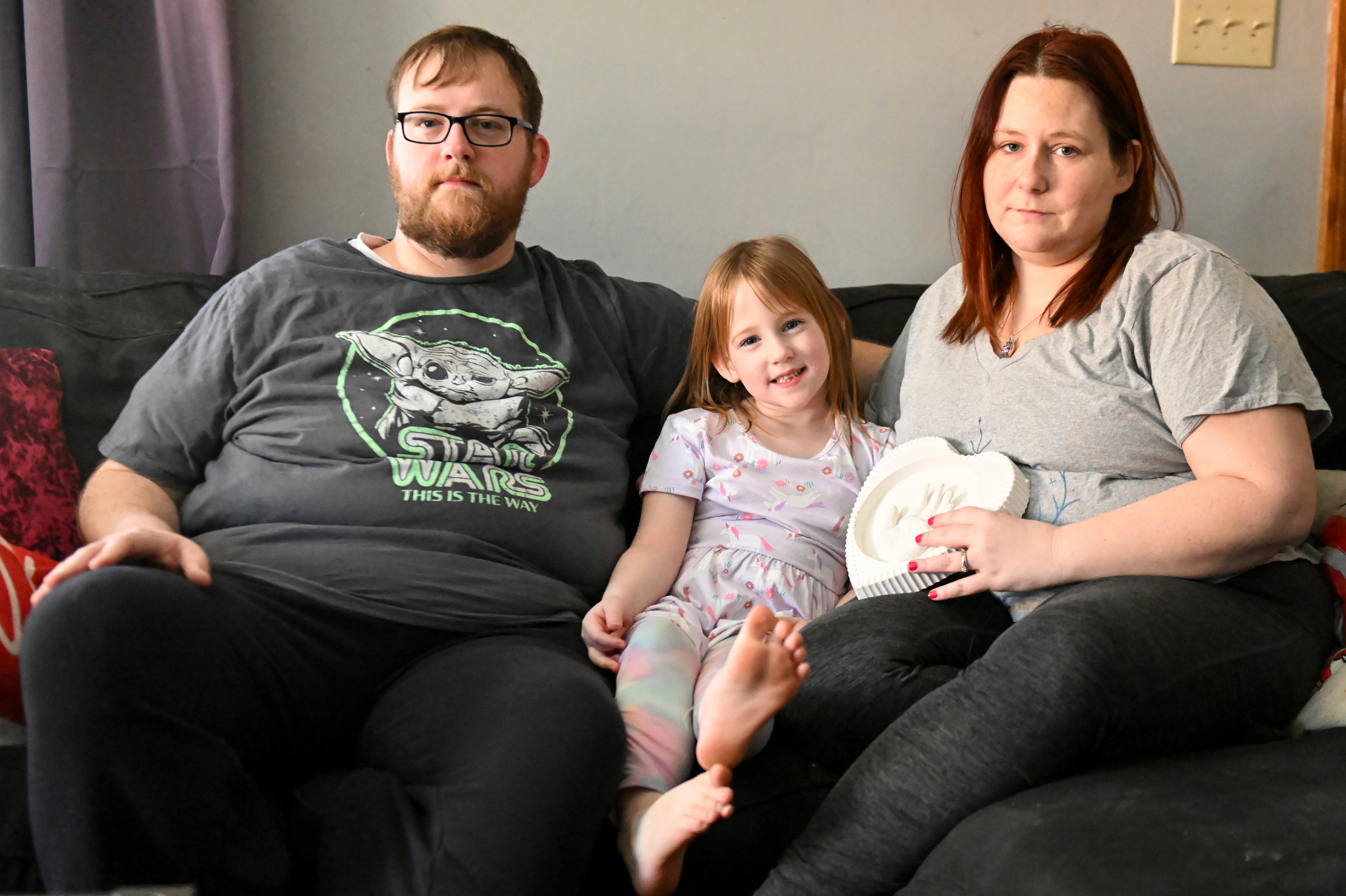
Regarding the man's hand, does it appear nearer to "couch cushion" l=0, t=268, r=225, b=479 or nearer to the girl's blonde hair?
"couch cushion" l=0, t=268, r=225, b=479

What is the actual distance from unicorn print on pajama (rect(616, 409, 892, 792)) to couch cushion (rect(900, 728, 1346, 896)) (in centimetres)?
41

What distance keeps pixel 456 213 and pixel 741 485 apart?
1.92ft

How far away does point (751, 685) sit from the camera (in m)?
1.03

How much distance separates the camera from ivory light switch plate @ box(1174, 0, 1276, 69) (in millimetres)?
2094

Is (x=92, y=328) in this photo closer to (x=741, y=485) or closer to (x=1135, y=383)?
(x=741, y=485)

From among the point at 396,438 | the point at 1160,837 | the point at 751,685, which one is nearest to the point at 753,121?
the point at 396,438

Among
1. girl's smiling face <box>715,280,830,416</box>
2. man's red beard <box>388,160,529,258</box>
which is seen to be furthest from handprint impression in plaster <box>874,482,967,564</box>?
man's red beard <box>388,160,529,258</box>

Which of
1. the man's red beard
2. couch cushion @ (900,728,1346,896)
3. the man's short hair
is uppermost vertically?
the man's short hair

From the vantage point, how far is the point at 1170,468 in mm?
1263

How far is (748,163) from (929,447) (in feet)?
2.86

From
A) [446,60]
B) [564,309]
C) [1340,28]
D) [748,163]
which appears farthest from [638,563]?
[1340,28]

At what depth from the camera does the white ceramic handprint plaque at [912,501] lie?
4.25ft

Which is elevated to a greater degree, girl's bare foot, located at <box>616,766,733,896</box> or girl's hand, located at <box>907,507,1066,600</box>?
girl's hand, located at <box>907,507,1066,600</box>

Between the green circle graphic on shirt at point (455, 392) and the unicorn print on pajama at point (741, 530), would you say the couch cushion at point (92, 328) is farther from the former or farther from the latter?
the unicorn print on pajama at point (741, 530)
